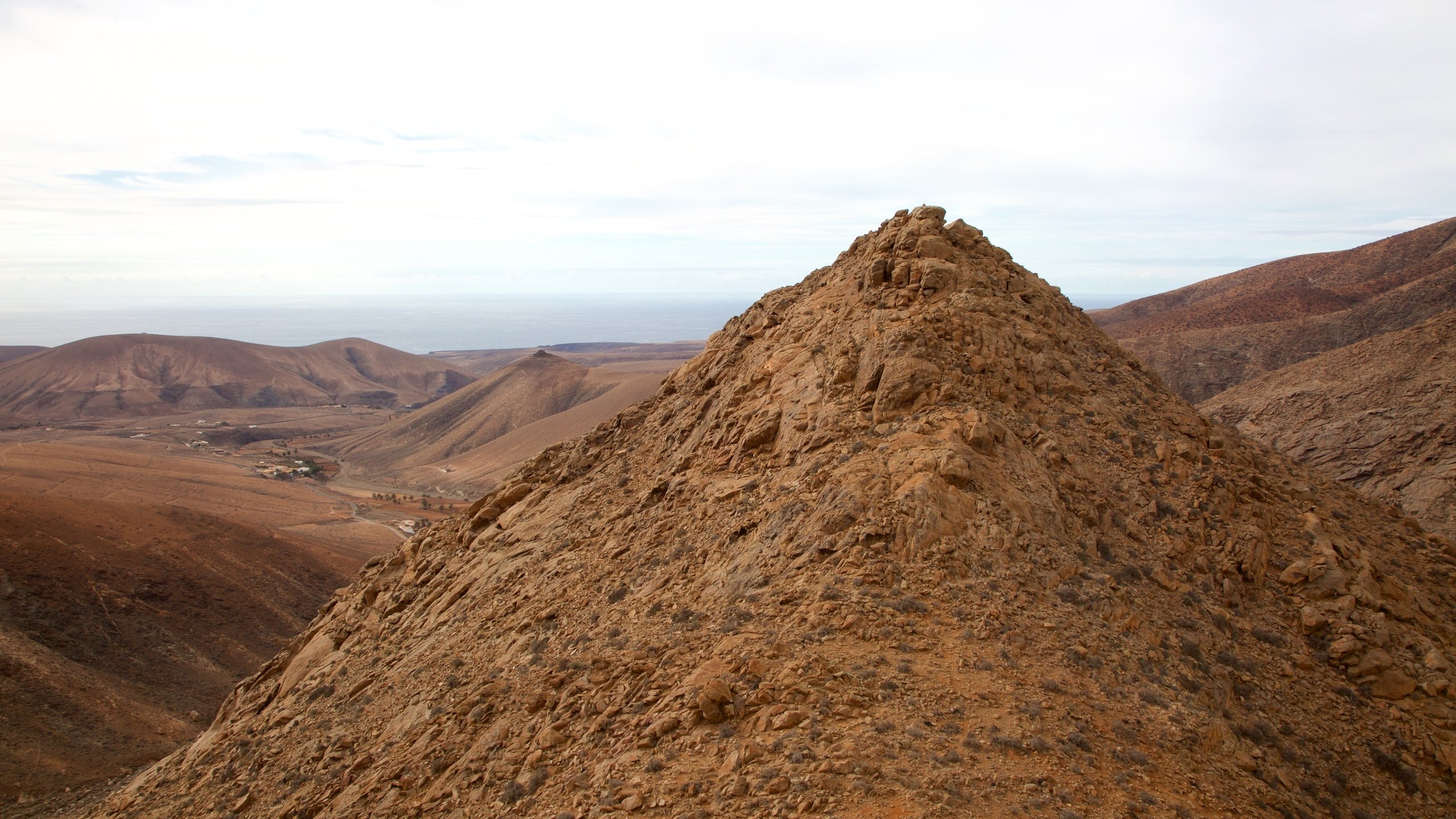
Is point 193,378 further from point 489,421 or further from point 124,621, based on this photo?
point 124,621

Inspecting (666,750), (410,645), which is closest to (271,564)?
(410,645)

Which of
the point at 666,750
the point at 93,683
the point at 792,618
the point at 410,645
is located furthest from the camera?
the point at 93,683

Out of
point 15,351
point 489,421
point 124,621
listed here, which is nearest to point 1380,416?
point 124,621

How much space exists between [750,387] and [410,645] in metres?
6.50

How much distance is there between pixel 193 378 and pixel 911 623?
12693 centimetres

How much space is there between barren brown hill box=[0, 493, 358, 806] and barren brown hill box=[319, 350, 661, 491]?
2824cm

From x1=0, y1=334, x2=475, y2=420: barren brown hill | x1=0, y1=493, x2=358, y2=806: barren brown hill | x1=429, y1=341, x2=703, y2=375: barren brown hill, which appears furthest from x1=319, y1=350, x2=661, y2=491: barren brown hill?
x1=429, y1=341, x2=703, y2=375: barren brown hill

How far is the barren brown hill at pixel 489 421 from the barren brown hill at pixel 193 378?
3255 centimetres

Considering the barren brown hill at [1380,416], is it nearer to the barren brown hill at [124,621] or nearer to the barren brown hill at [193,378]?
the barren brown hill at [124,621]

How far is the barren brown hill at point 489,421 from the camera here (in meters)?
68.6

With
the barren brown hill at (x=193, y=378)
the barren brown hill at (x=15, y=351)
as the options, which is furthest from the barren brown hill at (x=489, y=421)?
the barren brown hill at (x=15, y=351)

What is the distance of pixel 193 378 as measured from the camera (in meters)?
110

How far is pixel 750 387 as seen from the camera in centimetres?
1252

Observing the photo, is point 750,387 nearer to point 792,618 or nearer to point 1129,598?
point 792,618
